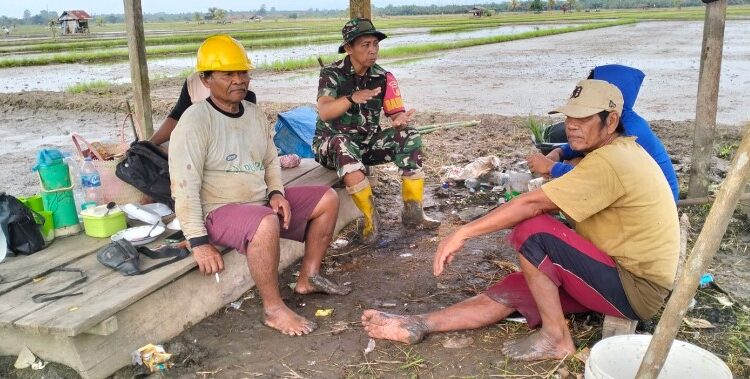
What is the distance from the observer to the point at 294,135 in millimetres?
5922

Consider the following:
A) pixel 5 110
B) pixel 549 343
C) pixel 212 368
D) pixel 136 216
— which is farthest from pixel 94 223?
pixel 5 110

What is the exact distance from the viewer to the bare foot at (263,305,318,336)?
337 centimetres

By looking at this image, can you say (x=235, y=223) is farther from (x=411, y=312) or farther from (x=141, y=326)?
(x=411, y=312)

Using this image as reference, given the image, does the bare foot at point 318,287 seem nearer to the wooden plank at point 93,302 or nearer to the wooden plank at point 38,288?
the wooden plank at point 93,302

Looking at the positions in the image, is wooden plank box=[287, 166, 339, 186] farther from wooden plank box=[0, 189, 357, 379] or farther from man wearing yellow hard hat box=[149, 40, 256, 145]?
wooden plank box=[0, 189, 357, 379]

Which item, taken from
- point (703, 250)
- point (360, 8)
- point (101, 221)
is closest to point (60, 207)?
point (101, 221)

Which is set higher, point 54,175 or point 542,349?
point 54,175

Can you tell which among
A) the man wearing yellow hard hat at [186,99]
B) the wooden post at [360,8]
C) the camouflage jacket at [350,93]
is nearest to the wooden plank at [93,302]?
the man wearing yellow hard hat at [186,99]

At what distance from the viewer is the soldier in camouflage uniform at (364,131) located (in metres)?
4.66

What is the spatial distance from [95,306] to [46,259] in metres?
0.81

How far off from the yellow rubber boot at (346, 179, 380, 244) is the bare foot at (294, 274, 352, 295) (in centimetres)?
91

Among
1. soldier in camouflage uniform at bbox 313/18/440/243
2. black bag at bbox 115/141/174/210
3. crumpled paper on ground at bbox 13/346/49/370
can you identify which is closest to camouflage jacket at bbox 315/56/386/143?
soldier in camouflage uniform at bbox 313/18/440/243

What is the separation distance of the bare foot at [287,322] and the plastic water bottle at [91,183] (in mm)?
1420

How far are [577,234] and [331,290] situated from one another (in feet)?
5.33
